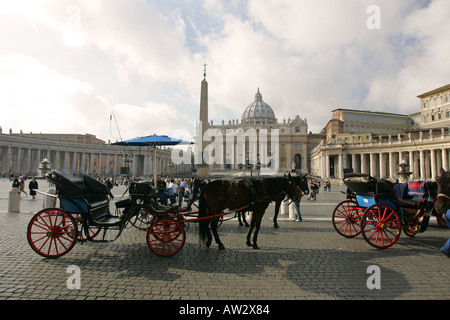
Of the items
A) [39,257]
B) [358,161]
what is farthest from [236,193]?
[358,161]

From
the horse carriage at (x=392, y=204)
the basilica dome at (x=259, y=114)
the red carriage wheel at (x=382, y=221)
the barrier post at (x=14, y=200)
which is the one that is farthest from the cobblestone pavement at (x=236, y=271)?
the basilica dome at (x=259, y=114)

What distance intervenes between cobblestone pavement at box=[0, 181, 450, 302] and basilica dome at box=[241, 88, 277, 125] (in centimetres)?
9919

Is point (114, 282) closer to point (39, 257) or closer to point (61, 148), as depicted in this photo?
point (39, 257)

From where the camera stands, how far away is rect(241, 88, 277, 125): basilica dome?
→ 104 meters

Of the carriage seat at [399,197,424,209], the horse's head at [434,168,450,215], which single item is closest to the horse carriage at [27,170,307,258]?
the carriage seat at [399,197,424,209]

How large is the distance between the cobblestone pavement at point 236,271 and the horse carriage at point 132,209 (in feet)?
1.12

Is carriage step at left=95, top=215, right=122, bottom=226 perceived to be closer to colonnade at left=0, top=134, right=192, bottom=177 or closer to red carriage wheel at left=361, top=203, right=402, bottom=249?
red carriage wheel at left=361, top=203, right=402, bottom=249

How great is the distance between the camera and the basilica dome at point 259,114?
104m
